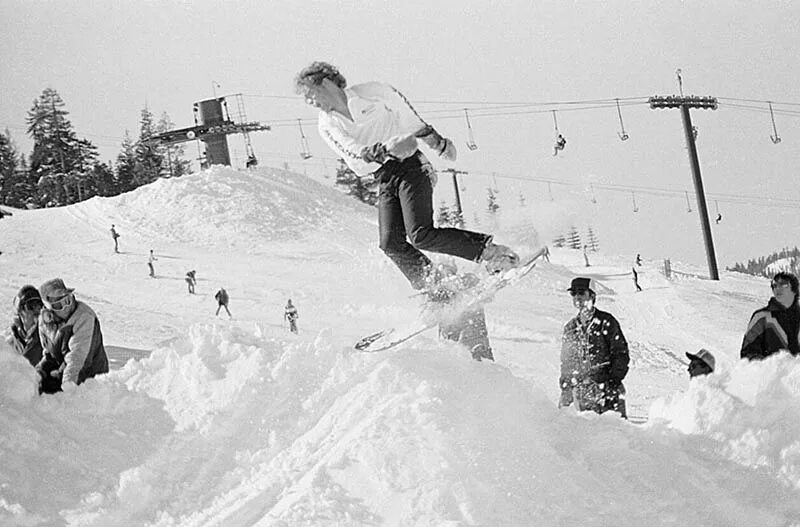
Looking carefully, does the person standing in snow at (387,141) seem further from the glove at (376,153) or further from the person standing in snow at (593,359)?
the person standing in snow at (593,359)

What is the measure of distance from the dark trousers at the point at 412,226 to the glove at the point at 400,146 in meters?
0.04

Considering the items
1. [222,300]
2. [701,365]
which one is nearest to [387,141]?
[701,365]

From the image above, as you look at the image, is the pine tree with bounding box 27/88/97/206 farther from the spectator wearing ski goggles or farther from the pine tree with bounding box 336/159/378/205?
the spectator wearing ski goggles

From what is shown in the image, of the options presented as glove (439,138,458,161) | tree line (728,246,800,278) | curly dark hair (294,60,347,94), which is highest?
curly dark hair (294,60,347,94)

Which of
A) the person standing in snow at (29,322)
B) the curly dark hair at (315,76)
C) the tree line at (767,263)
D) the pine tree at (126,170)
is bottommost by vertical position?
the tree line at (767,263)

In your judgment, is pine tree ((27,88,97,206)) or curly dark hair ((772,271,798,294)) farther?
pine tree ((27,88,97,206))

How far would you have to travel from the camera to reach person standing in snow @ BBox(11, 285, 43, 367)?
20.5 ft

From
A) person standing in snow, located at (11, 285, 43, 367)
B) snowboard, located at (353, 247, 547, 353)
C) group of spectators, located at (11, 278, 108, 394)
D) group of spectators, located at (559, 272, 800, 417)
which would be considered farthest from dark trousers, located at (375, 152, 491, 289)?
person standing in snow, located at (11, 285, 43, 367)

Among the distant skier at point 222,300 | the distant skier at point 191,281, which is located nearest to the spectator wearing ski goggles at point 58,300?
the distant skier at point 222,300

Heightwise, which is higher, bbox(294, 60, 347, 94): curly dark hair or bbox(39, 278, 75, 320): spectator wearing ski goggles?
bbox(294, 60, 347, 94): curly dark hair

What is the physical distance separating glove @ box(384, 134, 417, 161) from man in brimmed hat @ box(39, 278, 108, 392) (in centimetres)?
239

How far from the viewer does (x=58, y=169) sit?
63969 millimetres

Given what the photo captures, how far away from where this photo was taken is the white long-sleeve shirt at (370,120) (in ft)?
19.6

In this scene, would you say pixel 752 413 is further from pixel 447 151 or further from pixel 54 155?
pixel 54 155
